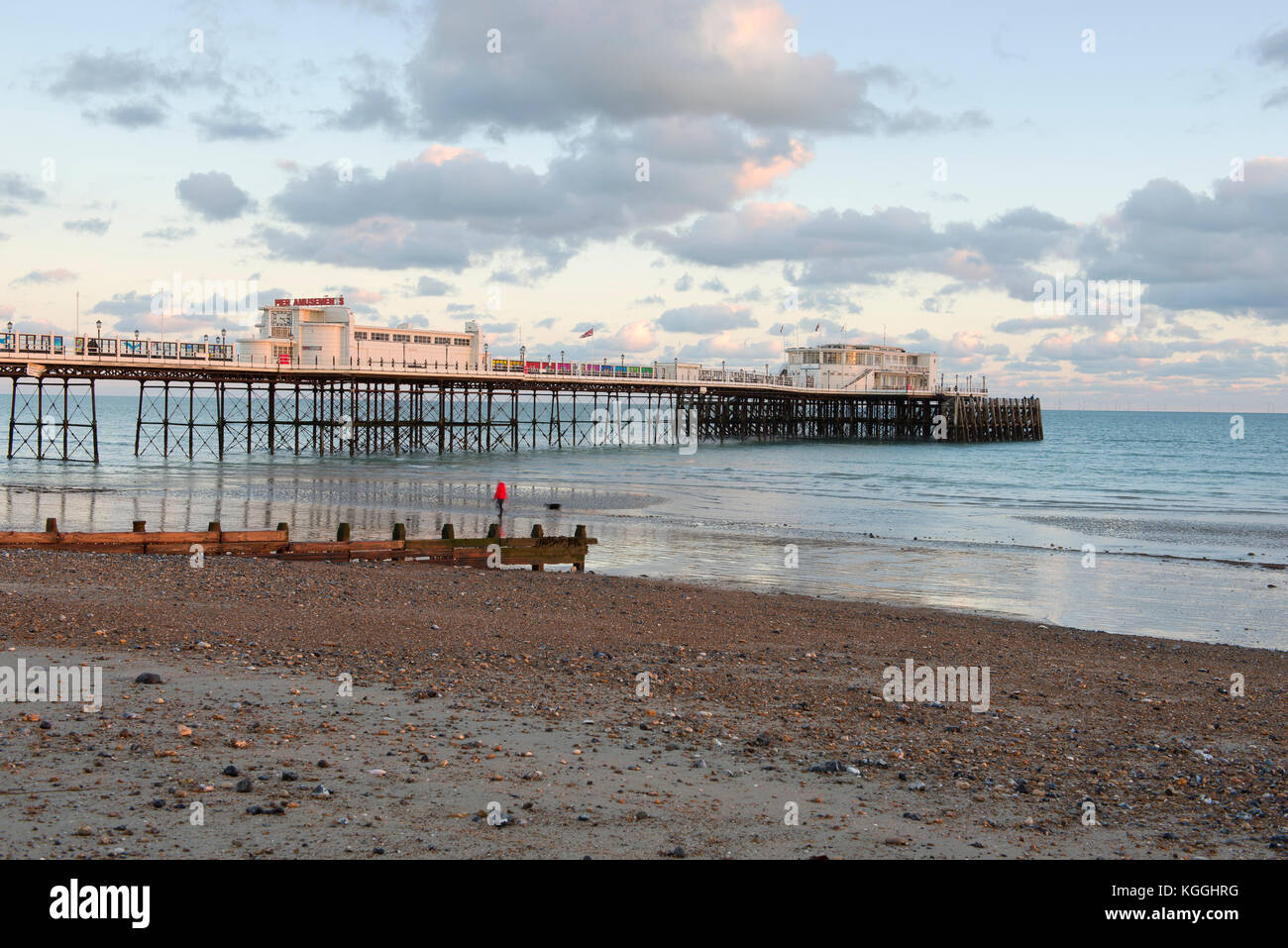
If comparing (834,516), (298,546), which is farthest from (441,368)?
(298,546)

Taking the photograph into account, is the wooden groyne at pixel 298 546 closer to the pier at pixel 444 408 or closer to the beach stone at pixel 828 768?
→ the beach stone at pixel 828 768

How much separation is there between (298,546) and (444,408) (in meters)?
72.3

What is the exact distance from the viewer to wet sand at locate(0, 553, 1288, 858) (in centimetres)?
671

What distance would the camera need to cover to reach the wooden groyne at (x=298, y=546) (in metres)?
19.1

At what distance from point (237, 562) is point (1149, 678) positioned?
13.3 m

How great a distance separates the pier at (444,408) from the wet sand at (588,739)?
4330cm

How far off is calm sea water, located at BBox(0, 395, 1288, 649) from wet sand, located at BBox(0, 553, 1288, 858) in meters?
6.04

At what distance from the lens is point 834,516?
36750mm

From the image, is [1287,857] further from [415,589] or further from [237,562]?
[237,562]
